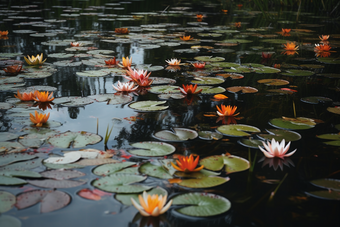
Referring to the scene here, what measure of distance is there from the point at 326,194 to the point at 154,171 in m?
0.65

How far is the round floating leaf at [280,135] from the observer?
4.92ft

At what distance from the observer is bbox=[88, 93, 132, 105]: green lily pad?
2.00m

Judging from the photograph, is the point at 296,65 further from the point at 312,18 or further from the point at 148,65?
the point at 312,18

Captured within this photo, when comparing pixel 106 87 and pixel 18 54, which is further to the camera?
pixel 18 54

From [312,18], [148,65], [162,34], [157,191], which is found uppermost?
[312,18]

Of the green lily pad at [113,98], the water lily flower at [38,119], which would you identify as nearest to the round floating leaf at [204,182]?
the water lily flower at [38,119]

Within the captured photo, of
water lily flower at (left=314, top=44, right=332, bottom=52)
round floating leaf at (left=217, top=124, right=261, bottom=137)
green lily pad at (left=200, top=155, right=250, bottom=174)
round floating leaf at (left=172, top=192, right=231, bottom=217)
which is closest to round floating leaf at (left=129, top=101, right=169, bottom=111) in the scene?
round floating leaf at (left=217, top=124, right=261, bottom=137)

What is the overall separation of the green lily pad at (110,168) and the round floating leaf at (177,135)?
296 mm

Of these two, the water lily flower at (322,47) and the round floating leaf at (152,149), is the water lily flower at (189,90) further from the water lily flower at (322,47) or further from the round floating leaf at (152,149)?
the water lily flower at (322,47)

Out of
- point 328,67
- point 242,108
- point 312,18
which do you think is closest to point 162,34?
point 328,67

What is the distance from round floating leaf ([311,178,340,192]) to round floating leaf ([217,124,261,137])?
1.48 ft

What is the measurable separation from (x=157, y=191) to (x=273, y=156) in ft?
1.91

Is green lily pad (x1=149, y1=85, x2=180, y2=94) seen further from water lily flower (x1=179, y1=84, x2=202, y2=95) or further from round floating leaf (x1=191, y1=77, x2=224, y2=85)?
round floating leaf (x1=191, y1=77, x2=224, y2=85)

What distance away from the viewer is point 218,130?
1.59m
